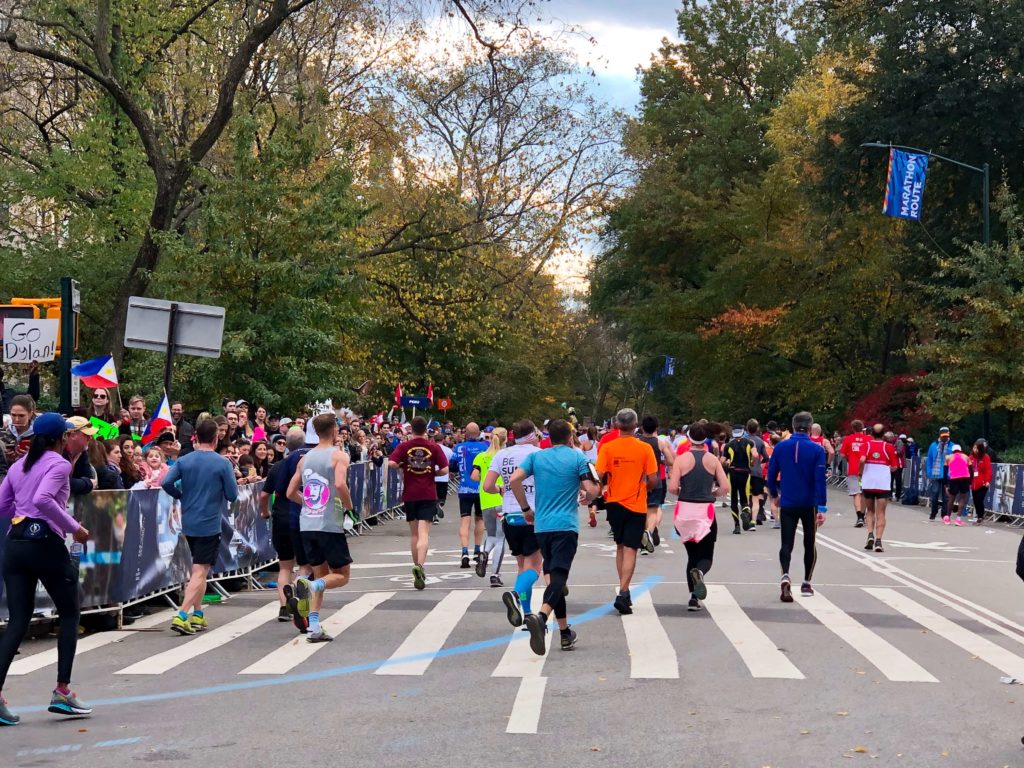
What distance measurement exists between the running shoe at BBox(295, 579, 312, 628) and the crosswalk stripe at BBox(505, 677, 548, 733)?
97.1 inches

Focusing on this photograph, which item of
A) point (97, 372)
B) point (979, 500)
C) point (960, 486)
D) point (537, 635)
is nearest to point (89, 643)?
point (537, 635)

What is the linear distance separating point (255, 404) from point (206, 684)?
16710mm

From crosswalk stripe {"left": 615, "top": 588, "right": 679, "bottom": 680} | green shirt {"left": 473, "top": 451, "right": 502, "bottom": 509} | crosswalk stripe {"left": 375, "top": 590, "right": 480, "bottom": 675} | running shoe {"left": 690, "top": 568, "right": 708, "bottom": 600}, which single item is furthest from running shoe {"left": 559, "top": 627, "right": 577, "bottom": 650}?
green shirt {"left": 473, "top": 451, "right": 502, "bottom": 509}

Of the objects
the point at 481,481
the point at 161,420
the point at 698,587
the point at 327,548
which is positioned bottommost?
the point at 698,587

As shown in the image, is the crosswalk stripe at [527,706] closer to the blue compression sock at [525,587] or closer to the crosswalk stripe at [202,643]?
the blue compression sock at [525,587]

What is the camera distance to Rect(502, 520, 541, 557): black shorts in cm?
1202

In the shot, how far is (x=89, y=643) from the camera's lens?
37.5ft

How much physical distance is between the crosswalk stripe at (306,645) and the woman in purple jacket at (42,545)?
1868 mm

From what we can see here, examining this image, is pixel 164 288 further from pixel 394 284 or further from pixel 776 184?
pixel 776 184

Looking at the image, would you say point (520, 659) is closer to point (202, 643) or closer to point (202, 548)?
point (202, 643)

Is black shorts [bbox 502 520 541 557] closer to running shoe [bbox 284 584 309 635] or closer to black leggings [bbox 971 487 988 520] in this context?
running shoe [bbox 284 584 309 635]

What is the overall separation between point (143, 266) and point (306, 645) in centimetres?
1479

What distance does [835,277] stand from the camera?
5009 centimetres

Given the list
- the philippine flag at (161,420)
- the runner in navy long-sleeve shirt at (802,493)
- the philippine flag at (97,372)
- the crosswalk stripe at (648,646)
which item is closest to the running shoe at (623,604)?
the crosswalk stripe at (648,646)
